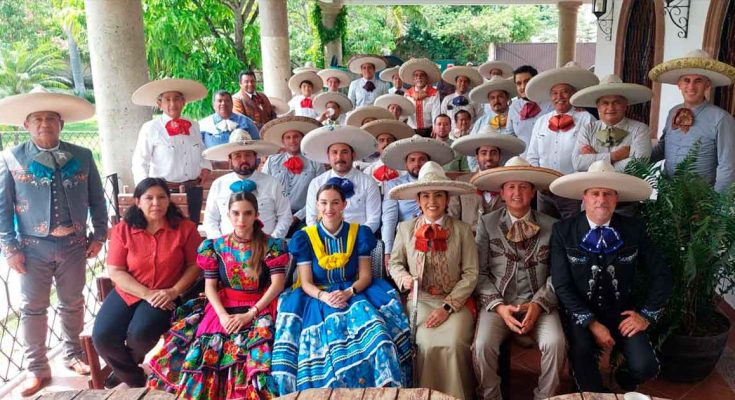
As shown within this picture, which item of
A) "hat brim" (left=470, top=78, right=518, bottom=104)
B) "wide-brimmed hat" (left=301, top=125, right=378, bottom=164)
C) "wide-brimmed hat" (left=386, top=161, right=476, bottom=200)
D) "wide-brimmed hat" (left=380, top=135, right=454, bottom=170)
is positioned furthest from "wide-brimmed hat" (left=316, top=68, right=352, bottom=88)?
"wide-brimmed hat" (left=386, top=161, right=476, bottom=200)

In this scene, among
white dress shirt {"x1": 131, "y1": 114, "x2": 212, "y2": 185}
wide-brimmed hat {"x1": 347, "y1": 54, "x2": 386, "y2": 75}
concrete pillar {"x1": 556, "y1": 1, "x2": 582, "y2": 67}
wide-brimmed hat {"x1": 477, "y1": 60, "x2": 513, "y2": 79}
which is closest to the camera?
white dress shirt {"x1": 131, "y1": 114, "x2": 212, "y2": 185}

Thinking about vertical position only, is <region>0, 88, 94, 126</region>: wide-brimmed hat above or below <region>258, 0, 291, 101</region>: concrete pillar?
below

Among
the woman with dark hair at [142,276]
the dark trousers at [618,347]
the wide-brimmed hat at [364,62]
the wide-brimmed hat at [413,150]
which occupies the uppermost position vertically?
the wide-brimmed hat at [364,62]

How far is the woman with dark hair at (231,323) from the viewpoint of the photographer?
10.2 ft

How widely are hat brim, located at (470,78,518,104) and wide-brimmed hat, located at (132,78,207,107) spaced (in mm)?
2881

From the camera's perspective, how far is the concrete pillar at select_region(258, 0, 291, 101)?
32.7 ft

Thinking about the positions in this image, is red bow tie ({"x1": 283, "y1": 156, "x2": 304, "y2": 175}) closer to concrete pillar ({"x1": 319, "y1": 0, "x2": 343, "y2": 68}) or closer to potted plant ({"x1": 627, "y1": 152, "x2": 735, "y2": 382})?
potted plant ({"x1": 627, "y1": 152, "x2": 735, "y2": 382})

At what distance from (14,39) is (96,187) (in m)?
29.0

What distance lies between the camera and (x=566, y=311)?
11.1 ft

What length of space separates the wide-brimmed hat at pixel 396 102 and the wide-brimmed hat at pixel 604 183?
3.53m

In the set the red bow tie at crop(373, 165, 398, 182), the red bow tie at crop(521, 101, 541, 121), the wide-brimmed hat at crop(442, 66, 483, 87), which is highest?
the wide-brimmed hat at crop(442, 66, 483, 87)

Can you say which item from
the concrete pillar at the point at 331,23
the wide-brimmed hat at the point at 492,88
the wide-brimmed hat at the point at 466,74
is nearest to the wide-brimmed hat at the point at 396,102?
the wide-brimmed hat at the point at 492,88

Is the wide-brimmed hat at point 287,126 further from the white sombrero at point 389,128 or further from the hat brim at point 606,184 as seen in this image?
the hat brim at point 606,184

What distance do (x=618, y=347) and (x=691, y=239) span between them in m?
0.81
